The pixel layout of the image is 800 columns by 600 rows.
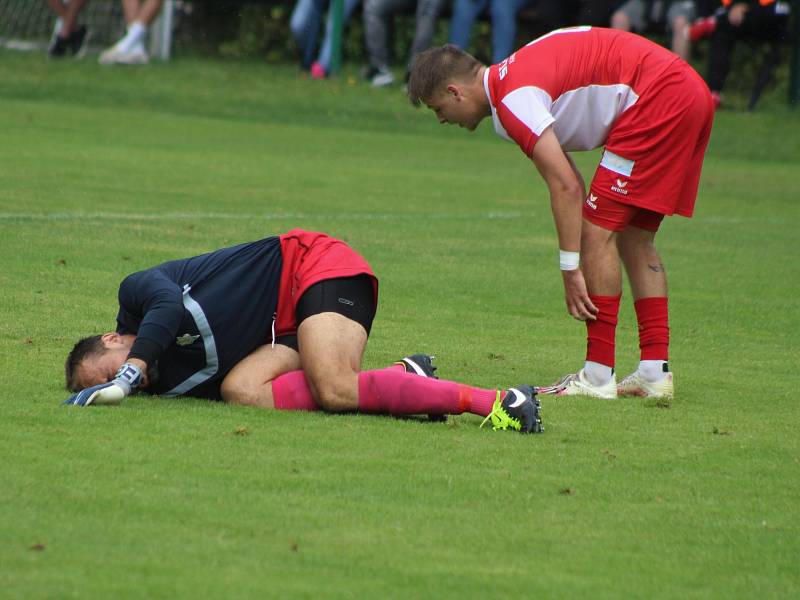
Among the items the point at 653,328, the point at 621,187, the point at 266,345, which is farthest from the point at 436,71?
the point at 653,328

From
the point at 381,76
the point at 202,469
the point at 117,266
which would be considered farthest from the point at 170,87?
the point at 202,469

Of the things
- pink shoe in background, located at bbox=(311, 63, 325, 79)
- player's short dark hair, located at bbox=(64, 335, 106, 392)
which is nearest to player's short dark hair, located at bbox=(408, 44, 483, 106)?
player's short dark hair, located at bbox=(64, 335, 106, 392)

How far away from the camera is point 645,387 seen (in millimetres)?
7031

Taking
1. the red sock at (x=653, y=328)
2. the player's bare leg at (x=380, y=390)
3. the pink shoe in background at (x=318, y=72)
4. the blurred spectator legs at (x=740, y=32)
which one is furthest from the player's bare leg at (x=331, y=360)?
the pink shoe in background at (x=318, y=72)

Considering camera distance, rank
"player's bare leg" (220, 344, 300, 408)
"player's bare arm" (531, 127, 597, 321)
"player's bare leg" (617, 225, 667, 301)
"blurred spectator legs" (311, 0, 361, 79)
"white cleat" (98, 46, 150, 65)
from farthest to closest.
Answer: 1. "white cleat" (98, 46, 150, 65)
2. "blurred spectator legs" (311, 0, 361, 79)
3. "player's bare leg" (617, 225, 667, 301)
4. "player's bare arm" (531, 127, 597, 321)
5. "player's bare leg" (220, 344, 300, 408)

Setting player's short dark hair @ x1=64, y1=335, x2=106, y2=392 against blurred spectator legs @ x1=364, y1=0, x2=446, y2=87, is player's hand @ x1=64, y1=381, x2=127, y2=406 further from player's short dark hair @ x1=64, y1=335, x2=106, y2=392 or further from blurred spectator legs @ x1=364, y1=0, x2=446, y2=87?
blurred spectator legs @ x1=364, y1=0, x2=446, y2=87

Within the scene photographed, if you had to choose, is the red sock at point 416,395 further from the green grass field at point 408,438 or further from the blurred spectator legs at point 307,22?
the blurred spectator legs at point 307,22

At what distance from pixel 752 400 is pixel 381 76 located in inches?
720

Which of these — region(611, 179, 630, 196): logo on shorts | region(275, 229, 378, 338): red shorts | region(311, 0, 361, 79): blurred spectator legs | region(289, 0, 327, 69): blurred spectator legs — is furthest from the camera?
region(311, 0, 361, 79): blurred spectator legs

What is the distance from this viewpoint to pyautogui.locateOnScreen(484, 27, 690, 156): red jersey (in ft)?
21.7

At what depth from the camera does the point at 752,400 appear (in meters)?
6.95

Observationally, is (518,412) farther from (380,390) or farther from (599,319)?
(599,319)

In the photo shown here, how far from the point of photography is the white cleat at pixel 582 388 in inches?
272

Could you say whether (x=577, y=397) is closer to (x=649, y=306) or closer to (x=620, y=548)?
(x=649, y=306)
